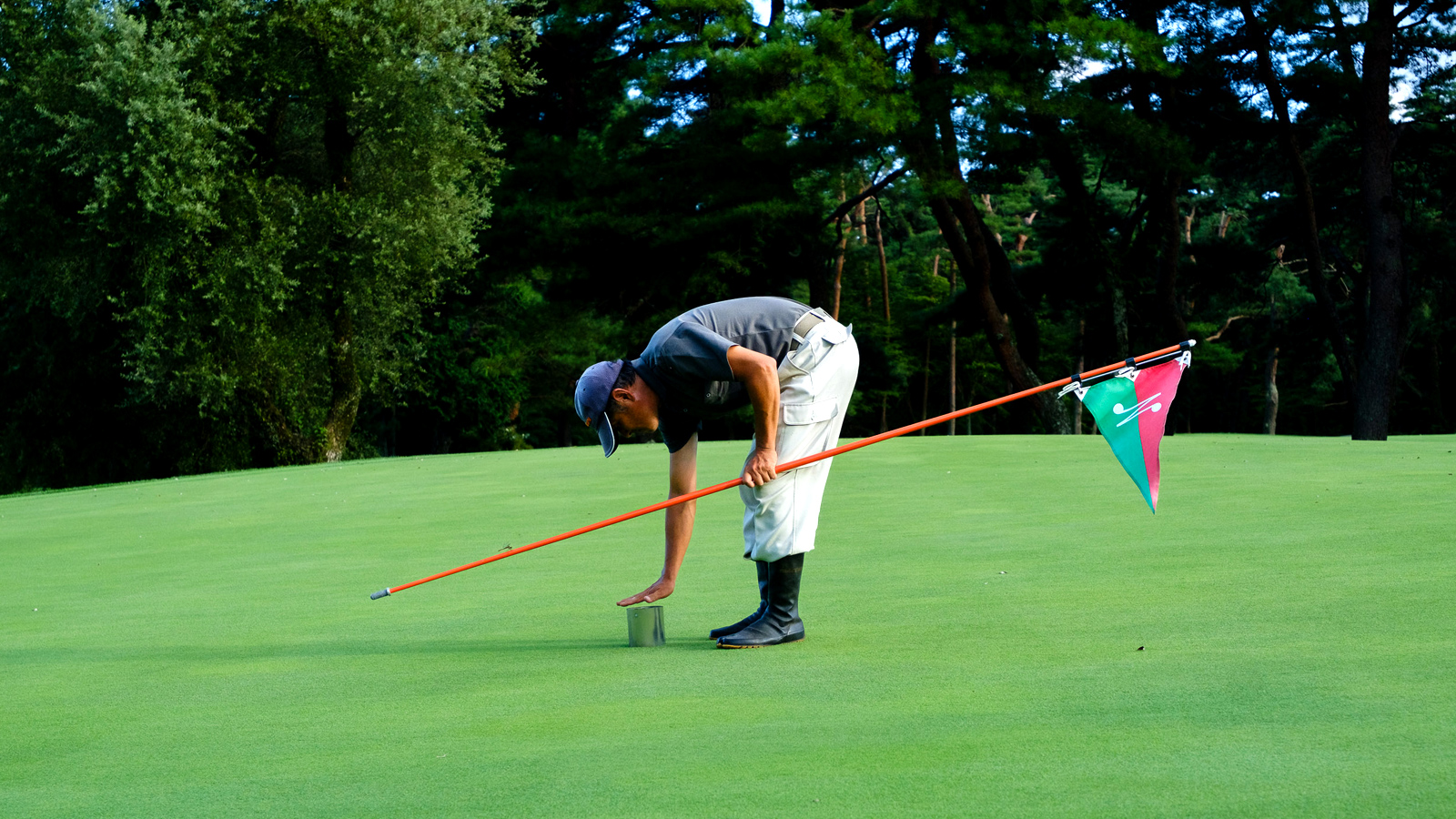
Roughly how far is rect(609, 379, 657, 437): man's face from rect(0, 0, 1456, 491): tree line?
16990 millimetres

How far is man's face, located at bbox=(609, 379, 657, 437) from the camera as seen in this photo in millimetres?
4746

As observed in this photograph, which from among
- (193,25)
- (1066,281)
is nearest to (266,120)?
(193,25)

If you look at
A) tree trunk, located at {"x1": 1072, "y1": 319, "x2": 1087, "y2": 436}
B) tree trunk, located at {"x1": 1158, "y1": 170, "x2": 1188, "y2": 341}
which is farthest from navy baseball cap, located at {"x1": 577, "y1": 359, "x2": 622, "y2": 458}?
tree trunk, located at {"x1": 1158, "y1": 170, "x2": 1188, "y2": 341}

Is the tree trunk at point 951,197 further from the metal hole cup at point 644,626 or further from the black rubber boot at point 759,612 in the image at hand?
the metal hole cup at point 644,626

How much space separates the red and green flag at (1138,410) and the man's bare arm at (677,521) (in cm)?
153

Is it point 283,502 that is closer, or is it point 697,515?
point 697,515

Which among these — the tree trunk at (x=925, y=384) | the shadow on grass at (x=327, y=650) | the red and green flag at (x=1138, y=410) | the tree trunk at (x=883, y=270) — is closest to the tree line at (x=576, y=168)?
the tree trunk at (x=883, y=270)

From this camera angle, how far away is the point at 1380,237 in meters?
22.4

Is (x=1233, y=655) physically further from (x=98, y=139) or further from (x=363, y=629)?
(x=98, y=139)

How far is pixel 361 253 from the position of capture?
23734 mm

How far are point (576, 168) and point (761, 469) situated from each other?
77.2ft

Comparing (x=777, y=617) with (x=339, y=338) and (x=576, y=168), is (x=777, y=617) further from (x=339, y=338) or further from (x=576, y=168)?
(x=576, y=168)

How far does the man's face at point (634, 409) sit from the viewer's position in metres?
4.75

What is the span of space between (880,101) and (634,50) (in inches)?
424
